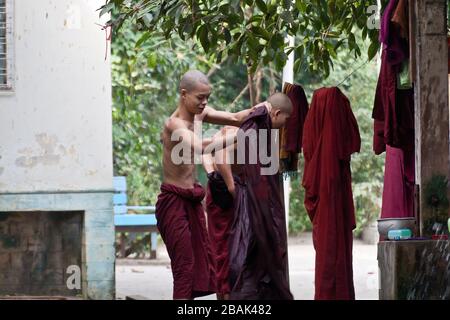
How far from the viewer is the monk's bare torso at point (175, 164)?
8.16m

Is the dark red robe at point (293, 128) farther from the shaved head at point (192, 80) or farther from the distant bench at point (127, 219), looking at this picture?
the distant bench at point (127, 219)

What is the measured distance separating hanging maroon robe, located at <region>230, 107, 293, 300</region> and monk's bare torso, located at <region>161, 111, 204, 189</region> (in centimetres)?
84

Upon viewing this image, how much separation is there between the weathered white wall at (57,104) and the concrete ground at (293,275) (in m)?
1.50

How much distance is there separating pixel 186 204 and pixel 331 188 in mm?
1078

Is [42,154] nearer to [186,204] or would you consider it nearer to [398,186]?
[186,204]

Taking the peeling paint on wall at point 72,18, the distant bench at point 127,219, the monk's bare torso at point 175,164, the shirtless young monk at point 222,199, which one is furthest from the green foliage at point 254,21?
the distant bench at point 127,219

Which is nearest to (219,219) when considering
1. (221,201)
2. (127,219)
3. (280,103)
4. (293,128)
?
(221,201)

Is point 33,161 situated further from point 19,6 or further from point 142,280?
point 142,280

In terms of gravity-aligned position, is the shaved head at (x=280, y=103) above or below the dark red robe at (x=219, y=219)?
above
